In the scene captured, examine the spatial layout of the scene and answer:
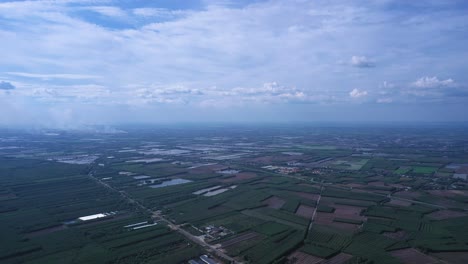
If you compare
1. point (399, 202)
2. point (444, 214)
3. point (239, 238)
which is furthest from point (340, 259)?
point (399, 202)

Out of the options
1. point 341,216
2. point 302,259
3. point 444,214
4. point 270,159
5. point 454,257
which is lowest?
point 302,259

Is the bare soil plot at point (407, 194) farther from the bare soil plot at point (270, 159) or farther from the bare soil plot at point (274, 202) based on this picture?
the bare soil plot at point (270, 159)

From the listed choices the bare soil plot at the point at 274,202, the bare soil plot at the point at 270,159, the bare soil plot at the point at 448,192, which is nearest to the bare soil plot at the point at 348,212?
the bare soil plot at the point at 274,202

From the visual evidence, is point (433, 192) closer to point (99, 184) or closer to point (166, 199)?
point (166, 199)

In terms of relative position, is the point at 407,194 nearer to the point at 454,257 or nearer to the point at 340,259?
the point at 454,257

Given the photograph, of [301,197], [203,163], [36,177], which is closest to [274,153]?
[203,163]
